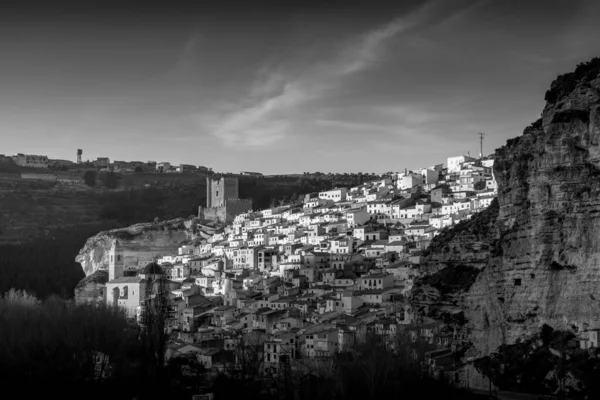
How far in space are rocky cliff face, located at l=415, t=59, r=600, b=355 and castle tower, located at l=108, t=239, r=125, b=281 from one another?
3832 centimetres

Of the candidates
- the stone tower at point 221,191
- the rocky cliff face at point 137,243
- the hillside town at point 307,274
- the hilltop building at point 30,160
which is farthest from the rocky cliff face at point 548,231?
the hilltop building at point 30,160

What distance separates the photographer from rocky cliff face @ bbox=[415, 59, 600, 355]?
93.3 ft

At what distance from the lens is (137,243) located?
73188 mm

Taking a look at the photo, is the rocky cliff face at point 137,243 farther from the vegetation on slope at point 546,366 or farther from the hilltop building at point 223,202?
the vegetation on slope at point 546,366

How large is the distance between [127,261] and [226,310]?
24.5 meters

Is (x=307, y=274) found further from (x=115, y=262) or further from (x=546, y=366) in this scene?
(x=546, y=366)

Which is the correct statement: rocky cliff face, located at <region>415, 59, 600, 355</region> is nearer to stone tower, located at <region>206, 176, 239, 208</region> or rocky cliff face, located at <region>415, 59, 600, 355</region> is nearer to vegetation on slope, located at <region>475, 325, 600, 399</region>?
vegetation on slope, located at <region>475, 325, 600, 399</region>

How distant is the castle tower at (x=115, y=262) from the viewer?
68.0m

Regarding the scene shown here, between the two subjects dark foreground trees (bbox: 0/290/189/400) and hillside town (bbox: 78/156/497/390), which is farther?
hillside town (bbox: 78/156/497/390)

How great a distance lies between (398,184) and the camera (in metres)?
78.2

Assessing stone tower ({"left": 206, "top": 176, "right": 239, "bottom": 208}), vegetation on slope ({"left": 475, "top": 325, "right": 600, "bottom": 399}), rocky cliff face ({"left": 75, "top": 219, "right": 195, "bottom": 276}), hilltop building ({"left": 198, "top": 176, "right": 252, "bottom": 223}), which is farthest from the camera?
stone tower ({"left": 206, "top": 176, "right": 239, "bottom": 208})

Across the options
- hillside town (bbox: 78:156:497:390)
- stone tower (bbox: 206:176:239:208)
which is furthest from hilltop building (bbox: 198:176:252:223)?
hillside town (bbox: 78:156:497:390)

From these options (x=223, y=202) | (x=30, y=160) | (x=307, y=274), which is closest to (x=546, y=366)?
(x=307, y=274)

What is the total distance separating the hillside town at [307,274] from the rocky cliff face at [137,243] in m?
0.60
